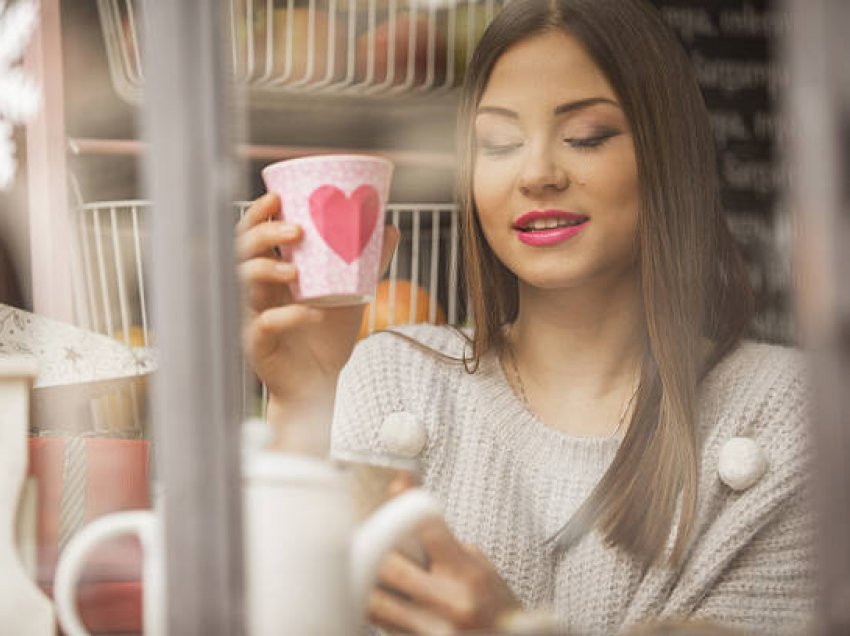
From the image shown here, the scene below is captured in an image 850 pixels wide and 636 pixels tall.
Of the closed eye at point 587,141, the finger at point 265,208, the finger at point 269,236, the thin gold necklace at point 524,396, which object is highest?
the closed eye at point 587,141

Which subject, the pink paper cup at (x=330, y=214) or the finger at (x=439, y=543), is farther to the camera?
the pink paper cup at (x=330, y=214)

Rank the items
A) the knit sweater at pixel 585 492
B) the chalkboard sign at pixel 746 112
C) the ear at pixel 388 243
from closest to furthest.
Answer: the ear at pixel 388 243
the knit sweater at pixel 585 492
the chalkboard sign at pixel 746 112

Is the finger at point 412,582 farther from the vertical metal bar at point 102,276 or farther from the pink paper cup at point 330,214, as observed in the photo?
the vertical metal bar at point 102,276

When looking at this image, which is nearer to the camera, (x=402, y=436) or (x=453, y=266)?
(x=402, y=436)

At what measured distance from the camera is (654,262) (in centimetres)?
136

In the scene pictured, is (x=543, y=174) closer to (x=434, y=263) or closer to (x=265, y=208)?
(x=434, y=263)

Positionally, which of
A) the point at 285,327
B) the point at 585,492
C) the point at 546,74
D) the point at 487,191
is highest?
the point at 546,74

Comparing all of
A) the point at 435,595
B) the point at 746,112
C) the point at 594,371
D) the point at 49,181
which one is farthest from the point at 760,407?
the point at 49,181

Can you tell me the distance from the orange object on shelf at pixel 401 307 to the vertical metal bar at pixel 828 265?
0.74 meters

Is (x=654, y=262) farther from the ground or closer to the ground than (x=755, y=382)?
farther from the ground

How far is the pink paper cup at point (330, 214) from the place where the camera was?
1.02 meters

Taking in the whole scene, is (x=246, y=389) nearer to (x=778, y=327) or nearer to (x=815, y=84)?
(x=815, y=84)

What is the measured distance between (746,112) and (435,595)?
111 cm

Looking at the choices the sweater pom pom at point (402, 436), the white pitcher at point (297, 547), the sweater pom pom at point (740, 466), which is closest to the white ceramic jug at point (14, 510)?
the white pitcher at point (297, 547)
